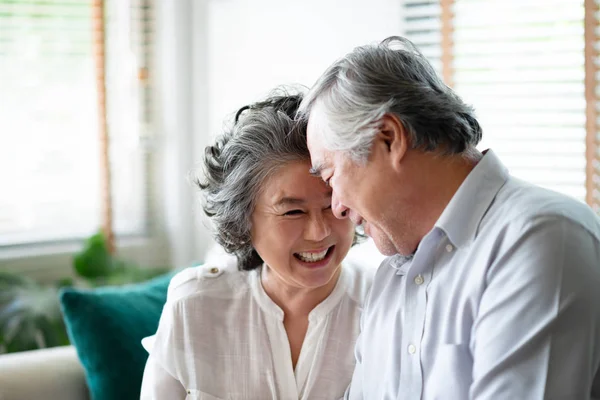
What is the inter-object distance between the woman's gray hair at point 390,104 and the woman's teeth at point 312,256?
13.6 inches

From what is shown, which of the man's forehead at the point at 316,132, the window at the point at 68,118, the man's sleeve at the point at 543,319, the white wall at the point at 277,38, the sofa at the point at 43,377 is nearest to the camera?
the man's sleeve at the point at 543,319

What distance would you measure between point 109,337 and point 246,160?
2.47 ft

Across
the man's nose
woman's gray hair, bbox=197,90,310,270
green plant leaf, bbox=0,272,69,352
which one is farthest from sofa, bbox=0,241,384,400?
green plant leaf, bbox=0,272,69,352

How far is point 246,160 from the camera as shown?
1.85 meters

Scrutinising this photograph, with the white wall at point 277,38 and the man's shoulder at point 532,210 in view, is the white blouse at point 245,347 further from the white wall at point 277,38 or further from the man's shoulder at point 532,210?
the white wall at point 277,38

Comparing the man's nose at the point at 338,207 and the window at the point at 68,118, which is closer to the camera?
the man's nose at the point at 338,207

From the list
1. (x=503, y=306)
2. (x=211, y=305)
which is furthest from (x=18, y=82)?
(x=503, y=306)

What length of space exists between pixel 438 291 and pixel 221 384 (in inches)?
26.2

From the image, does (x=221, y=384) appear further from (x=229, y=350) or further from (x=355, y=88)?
(x=355, y=88)

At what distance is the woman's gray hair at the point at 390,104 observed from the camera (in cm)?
145

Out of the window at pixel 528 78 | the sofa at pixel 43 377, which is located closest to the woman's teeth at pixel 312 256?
the sofa at pixel 43 377

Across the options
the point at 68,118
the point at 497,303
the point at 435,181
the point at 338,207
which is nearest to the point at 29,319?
the point at 68,118

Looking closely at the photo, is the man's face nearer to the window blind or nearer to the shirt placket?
the shirt placket

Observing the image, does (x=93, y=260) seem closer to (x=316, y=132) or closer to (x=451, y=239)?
(x=316, y=132)
